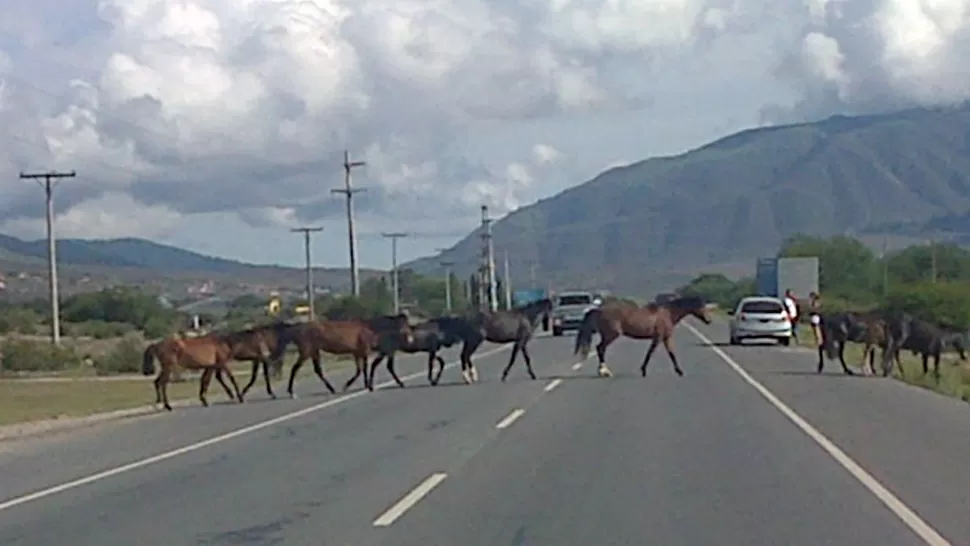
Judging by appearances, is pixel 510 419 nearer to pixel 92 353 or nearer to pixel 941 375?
pixel 941 375

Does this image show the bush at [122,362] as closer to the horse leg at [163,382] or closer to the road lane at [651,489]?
the horse leg at [163,382]

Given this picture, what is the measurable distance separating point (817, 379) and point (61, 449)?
16388 millimetres

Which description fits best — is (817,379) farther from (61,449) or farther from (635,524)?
(635,524)

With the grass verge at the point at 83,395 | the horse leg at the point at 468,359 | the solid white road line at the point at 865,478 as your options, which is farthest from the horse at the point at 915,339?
the grass verge at the point at 83,395

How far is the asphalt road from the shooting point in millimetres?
13961

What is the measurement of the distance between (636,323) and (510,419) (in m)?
11.2

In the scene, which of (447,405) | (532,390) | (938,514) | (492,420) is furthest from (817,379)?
(938,514)

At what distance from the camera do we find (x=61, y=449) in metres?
24.9

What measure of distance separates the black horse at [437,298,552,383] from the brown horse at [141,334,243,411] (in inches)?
198

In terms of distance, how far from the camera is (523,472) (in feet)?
59.1

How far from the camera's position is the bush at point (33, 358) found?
58.3 m

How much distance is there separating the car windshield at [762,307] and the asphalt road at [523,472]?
943 inches

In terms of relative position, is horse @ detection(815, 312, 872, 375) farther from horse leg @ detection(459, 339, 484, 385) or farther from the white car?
the white car

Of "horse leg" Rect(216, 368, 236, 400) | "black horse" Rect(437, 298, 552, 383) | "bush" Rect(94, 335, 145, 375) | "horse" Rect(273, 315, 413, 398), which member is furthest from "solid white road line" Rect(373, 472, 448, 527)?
"bush" Rect(94, 335, 145, 375)
